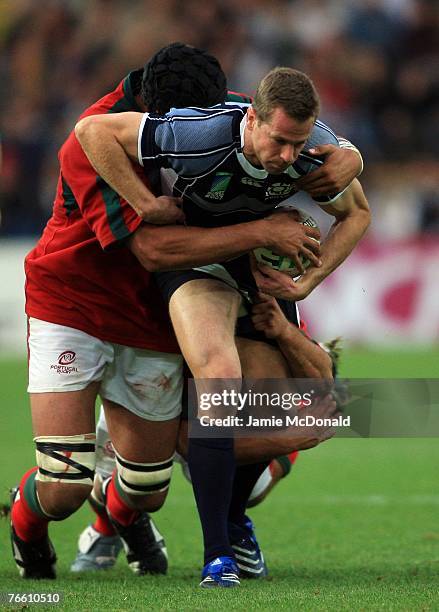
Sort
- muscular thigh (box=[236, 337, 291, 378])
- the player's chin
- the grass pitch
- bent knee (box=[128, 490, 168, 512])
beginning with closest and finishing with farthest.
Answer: the grass pitch, the player's chin, muscular thigh (box=[236, 337, 291, 378]), bent knee (box=[128, 490, 168, 512])

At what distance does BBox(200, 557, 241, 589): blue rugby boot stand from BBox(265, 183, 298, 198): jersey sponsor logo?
54.5 inches

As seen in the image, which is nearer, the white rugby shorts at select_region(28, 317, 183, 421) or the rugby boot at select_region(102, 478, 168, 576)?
the white rugby shorts at select_region(28, 317, 183, 421)

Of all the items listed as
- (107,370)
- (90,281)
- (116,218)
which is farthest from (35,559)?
(116,218)

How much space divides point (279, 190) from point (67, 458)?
136 cm

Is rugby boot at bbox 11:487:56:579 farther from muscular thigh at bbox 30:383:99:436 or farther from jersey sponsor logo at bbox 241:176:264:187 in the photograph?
jersey sponsor logo at bbox 241:176:264:187

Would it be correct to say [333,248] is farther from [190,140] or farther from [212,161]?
[190,140]

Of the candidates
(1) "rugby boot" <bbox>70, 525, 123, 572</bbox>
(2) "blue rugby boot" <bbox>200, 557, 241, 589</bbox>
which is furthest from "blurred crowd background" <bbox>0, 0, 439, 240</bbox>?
(2) "blue rugby boot" <bbox>200, 557, 241, 589</bbox>

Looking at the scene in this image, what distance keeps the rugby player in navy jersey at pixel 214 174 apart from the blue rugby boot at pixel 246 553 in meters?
0.49

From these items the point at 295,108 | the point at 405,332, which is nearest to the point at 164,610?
the point at 295,108

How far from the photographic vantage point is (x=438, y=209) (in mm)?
15578

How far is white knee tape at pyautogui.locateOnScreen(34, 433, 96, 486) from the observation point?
16.1 feet

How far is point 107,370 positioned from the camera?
204 inches

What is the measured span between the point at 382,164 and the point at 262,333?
426 inches

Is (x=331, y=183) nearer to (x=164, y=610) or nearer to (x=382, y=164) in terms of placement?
(x=164, y=610)
